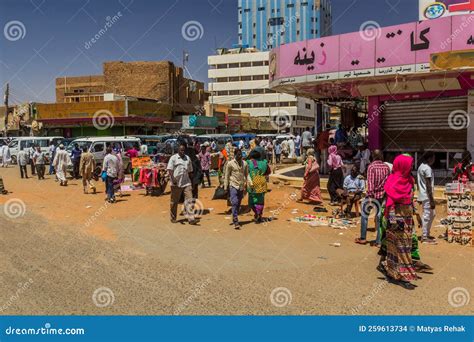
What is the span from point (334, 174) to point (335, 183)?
10.5 inches

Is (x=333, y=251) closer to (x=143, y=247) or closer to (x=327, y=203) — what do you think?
(x=143, y=247)

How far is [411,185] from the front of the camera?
6.44m

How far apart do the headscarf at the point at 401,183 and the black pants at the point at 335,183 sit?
6382 mm

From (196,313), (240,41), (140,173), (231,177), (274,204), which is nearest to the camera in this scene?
(196,313)

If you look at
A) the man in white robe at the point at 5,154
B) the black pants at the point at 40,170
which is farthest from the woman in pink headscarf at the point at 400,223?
the man in white robe at the point at 5,154

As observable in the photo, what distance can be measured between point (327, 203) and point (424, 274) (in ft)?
21.5

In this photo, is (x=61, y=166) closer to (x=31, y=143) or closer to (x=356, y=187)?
(x=356, y=187)

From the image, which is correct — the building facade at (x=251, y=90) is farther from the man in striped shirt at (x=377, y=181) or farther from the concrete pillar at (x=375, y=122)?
the man in striped shirt at (x=377, y=181)

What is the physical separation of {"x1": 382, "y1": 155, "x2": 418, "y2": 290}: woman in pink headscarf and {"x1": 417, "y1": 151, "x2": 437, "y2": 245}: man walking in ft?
6.59

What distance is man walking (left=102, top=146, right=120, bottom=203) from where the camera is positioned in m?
13.2

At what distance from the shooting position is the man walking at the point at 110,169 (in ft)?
43.2

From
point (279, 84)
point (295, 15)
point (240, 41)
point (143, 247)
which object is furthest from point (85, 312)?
point (240, 41)

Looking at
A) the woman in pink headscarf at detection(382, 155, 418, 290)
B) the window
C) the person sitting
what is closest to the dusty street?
the woman in pink headscarf at detection(382, 155, 418, 290)

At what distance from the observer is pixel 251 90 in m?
72.0
